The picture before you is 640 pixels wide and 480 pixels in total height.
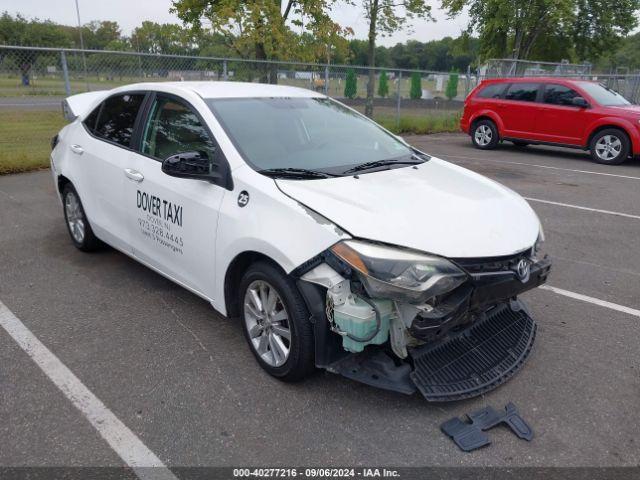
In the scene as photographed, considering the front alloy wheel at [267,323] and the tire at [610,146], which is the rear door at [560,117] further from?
the front alloy wheel at [267,323]

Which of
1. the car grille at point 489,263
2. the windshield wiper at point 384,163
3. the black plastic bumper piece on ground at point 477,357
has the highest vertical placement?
the windshield wiper at point 384,163

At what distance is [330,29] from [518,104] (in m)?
6.02

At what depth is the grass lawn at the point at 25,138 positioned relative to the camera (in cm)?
871

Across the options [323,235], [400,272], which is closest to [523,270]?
[400,272]

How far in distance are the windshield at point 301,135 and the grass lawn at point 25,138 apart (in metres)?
6.72

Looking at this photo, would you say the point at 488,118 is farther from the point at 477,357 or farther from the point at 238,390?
the point at 238,390

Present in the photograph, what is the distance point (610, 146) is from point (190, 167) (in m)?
10.5

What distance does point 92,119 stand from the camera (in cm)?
462

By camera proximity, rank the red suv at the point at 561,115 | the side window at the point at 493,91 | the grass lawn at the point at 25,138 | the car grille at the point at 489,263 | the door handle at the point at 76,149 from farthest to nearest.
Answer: the side window at the point at 493,91, the red suv at the point at 561,115, the grass lawn at the point at 25,138, the door handle at the point at 76,149, the car grille at the point at 489,263

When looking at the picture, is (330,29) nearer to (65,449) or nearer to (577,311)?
(577,311)

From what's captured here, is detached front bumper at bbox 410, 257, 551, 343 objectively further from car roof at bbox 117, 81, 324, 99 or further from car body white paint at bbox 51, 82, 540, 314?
car roof at bbox 117, 81, 324, 99

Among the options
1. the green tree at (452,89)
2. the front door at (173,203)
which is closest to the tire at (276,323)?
the front door at (173,203)

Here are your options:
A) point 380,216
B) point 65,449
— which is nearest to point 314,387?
point 380,216

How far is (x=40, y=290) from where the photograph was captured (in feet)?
13.7
